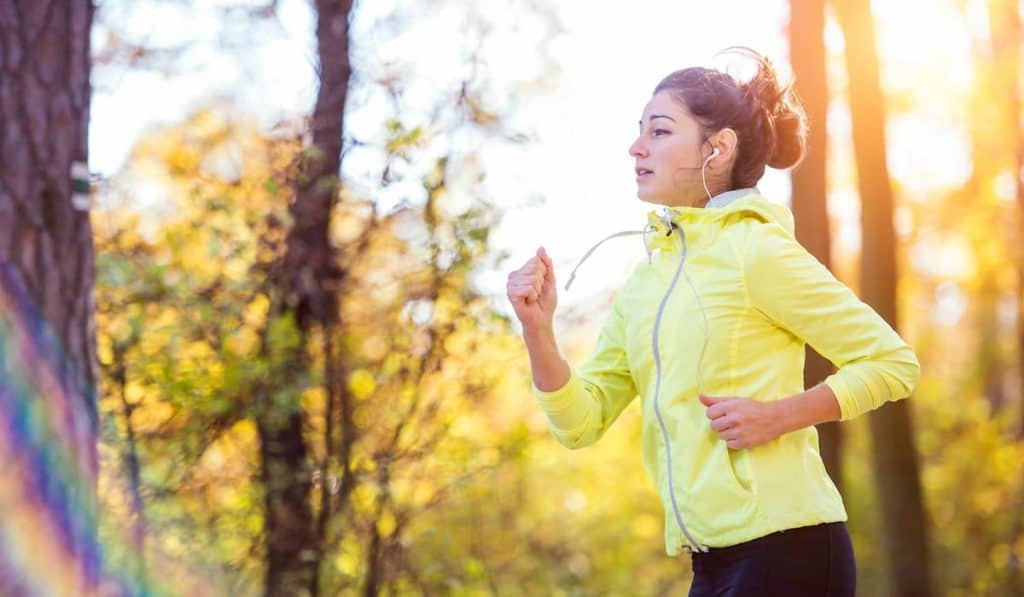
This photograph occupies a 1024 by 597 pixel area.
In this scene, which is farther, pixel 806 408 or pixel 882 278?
pixel 882 278

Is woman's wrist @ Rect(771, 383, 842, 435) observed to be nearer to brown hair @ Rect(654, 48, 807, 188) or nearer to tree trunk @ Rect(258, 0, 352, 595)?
brown hair @ Rect(654, 48, 807, 188)

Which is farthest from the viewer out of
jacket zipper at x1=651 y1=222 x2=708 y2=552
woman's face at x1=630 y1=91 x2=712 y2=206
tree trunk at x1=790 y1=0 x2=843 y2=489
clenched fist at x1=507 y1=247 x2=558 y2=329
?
tree trunk at x1=790 y1=0 x2=843 y2=489

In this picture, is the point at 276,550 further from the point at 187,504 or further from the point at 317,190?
the point at 317,190

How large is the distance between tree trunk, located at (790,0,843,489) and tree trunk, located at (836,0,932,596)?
1190mm

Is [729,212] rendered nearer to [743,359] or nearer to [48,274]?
[743,359]

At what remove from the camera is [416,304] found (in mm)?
5488

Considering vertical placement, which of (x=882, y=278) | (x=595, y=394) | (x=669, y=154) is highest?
(x=669, y=154)

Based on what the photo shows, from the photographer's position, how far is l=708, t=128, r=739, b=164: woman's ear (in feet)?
8.68

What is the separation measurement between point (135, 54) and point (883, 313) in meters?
4.98

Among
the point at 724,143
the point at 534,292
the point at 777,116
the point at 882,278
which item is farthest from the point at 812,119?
the point at 534,292

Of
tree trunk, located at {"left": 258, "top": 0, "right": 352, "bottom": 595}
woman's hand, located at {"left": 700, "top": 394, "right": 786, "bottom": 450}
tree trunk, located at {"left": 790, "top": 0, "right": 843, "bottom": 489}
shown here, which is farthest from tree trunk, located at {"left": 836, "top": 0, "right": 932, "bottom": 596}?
woman's hand, located at {"left": 700, "top": 394, "right": 786, "bottom": 450}

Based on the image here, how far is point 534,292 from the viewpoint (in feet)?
8.38

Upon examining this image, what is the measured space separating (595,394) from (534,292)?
1.11 feet

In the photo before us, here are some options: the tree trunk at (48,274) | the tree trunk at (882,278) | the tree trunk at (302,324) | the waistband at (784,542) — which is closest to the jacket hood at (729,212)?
the waistband at (784,542)
